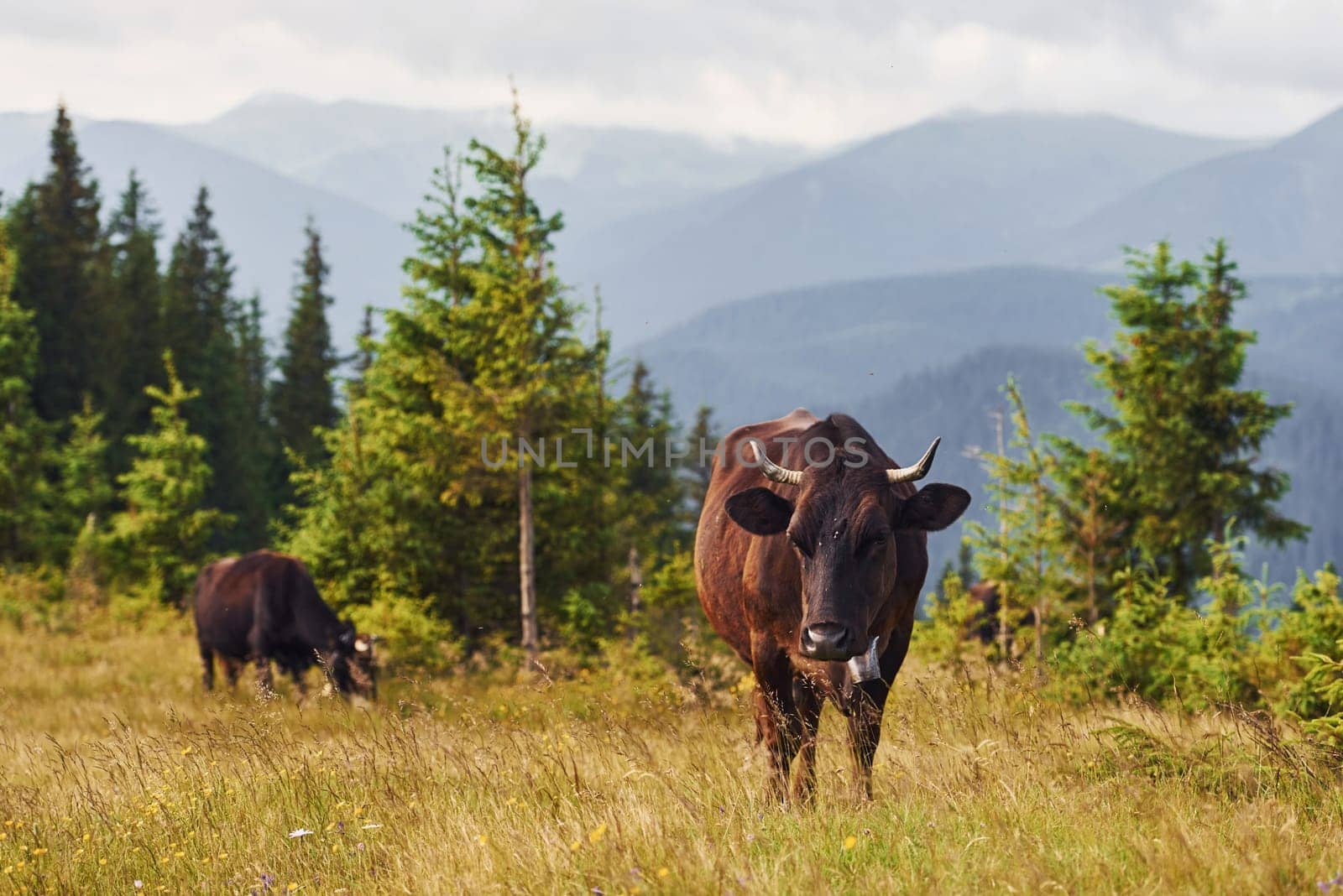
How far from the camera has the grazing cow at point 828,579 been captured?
5715 mm

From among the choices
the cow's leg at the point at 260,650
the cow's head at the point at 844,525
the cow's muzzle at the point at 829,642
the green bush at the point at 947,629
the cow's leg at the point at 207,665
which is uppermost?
the cow's head at the point at 844,525

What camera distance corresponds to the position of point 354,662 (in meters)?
15.6

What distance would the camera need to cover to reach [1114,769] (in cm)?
572

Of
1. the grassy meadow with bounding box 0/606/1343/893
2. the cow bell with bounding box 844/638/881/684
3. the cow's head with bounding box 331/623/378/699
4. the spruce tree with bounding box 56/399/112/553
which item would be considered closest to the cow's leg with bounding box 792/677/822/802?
the grassy meadow with bounding box 0/606/1343/893

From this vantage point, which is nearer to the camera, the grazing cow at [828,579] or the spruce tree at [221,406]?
the grazing cow at [828,579]

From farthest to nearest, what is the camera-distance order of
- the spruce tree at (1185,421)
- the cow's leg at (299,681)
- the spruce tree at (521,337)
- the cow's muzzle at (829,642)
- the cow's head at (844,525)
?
the spruce tree at (1185,421) → the spruce tree at (521,337) → the cow's leg at (299,681) → the cow's head at (844,525) → the cow's muzzle at (829,642)

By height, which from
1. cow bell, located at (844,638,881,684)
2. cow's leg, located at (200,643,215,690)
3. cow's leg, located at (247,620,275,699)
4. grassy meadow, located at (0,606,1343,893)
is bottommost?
cow's leg, located at (200,643,215,690)

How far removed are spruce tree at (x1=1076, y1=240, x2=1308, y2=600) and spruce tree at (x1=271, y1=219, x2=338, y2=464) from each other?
3877cm

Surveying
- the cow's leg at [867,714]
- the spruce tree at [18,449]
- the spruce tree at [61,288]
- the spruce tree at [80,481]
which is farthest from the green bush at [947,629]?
the spruce tree at [61,288]

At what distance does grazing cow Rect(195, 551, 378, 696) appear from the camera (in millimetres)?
16159

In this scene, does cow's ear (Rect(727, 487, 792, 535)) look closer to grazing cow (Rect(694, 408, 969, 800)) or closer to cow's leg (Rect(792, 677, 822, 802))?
grazing cow (Rect(694, 408, 969, 800))

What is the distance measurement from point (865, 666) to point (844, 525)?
0.78 meters

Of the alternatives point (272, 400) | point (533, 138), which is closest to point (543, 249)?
point (533, 138)

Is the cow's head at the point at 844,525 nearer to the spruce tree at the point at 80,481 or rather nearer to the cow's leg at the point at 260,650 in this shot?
the cow's leg at the point at 260,650
